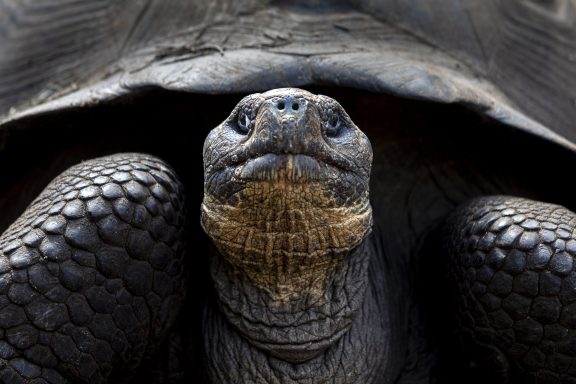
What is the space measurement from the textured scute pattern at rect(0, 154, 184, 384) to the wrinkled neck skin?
17cm

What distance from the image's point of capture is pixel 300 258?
2.33m

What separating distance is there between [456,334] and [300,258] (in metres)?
0.71

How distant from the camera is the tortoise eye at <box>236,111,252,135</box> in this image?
2.25 meters

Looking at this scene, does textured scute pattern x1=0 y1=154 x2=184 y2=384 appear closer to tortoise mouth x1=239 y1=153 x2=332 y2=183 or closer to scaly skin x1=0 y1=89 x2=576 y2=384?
scaly skin x1=0 y1=89 x2=576 y2=384

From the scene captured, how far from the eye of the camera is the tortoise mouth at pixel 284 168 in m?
2.08

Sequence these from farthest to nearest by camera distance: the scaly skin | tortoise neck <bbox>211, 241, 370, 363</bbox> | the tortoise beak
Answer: tortoise neck <bbox>211, 241, 370, 363</bbox> → the scaly skin → the tortoise beak

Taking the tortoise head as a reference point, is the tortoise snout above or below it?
above

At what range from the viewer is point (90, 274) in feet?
7.58

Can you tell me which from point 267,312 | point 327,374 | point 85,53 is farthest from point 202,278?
point 85,53

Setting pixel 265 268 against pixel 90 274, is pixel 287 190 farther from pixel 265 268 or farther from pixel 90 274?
pixel 90 274

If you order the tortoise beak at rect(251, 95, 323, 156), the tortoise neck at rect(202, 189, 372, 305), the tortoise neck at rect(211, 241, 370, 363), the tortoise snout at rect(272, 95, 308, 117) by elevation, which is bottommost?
the tortoise neck at rect(211, 241, 370, 363)

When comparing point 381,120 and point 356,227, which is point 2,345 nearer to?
point 356,227

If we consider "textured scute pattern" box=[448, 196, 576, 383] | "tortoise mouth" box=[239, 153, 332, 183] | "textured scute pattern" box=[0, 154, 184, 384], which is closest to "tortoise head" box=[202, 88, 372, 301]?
"tortoise mouth" box=[239, 153, 332, 183]

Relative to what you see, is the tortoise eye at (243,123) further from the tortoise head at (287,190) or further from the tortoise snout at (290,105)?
the tortoise snout at (290,105)
